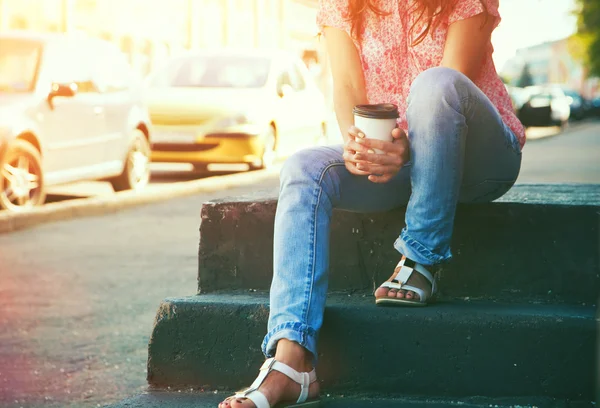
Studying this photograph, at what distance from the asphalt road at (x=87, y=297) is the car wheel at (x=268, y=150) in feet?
13.2

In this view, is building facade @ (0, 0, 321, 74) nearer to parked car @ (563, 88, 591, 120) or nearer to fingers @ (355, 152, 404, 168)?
fingers @ (355, 152, 404, 168)

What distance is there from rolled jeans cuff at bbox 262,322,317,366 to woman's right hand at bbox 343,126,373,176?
49 cm

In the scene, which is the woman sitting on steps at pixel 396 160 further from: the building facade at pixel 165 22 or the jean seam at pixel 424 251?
the building facade at pixel 165 22

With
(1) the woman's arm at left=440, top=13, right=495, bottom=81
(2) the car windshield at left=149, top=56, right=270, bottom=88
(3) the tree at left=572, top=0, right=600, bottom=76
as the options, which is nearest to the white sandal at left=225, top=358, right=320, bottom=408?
(1) the woman's arm at left=440, top=13, right=495, bottom=81

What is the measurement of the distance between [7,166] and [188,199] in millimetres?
2602

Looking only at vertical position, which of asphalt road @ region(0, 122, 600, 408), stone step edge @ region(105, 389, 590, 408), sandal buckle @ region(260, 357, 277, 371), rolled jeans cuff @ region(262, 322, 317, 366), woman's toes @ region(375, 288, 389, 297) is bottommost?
asphalt road @ region(0, 122, 600, 408)

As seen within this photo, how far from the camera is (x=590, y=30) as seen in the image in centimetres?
5956

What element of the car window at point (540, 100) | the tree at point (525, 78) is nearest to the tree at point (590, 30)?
the car window at point (540, 100)

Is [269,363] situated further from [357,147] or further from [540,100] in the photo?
[540,100]

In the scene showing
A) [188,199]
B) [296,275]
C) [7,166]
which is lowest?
[188,199]

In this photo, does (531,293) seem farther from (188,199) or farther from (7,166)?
(188,199)

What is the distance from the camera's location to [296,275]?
9.30 feet

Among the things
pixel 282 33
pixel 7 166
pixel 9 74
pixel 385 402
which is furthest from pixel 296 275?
pixel 282 33

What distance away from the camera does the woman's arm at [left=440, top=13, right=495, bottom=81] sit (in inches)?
123
